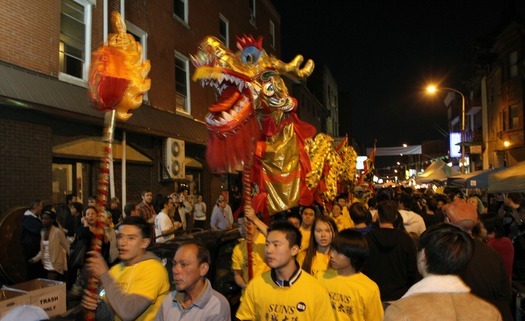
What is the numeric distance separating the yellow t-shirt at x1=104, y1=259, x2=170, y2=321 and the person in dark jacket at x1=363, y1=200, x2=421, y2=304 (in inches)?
92.8

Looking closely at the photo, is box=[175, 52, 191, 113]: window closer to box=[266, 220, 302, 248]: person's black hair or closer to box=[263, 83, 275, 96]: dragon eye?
box=[263, 83, 275, 96]: dragon eye

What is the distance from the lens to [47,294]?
17.7ft

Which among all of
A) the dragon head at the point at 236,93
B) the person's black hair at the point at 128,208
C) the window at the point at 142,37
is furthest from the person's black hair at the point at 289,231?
the window at the point at 142,37

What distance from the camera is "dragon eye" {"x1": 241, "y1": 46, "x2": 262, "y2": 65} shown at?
5.58 metres

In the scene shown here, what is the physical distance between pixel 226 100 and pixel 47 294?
313 cm

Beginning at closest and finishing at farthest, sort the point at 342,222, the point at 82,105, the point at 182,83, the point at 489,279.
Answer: the point at 489,279, the point at 342,222, the point at 82,105, the point at 182,83

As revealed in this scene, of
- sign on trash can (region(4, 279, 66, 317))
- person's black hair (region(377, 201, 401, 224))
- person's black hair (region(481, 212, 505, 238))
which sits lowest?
sign on trash can (region(4, 279, 66, 317))

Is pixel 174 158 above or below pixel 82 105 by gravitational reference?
below

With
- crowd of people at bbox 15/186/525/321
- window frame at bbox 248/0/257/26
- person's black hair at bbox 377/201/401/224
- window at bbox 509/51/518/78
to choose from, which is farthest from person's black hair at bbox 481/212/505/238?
window at bbox 509/51/518/78

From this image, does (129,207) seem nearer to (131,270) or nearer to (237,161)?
(237,161)

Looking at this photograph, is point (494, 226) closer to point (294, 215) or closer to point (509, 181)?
point (294, 215)

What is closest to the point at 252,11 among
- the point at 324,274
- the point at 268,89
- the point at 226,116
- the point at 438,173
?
the point at 438,173

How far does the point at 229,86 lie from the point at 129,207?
4314mm

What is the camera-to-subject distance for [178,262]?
3.10 metres
